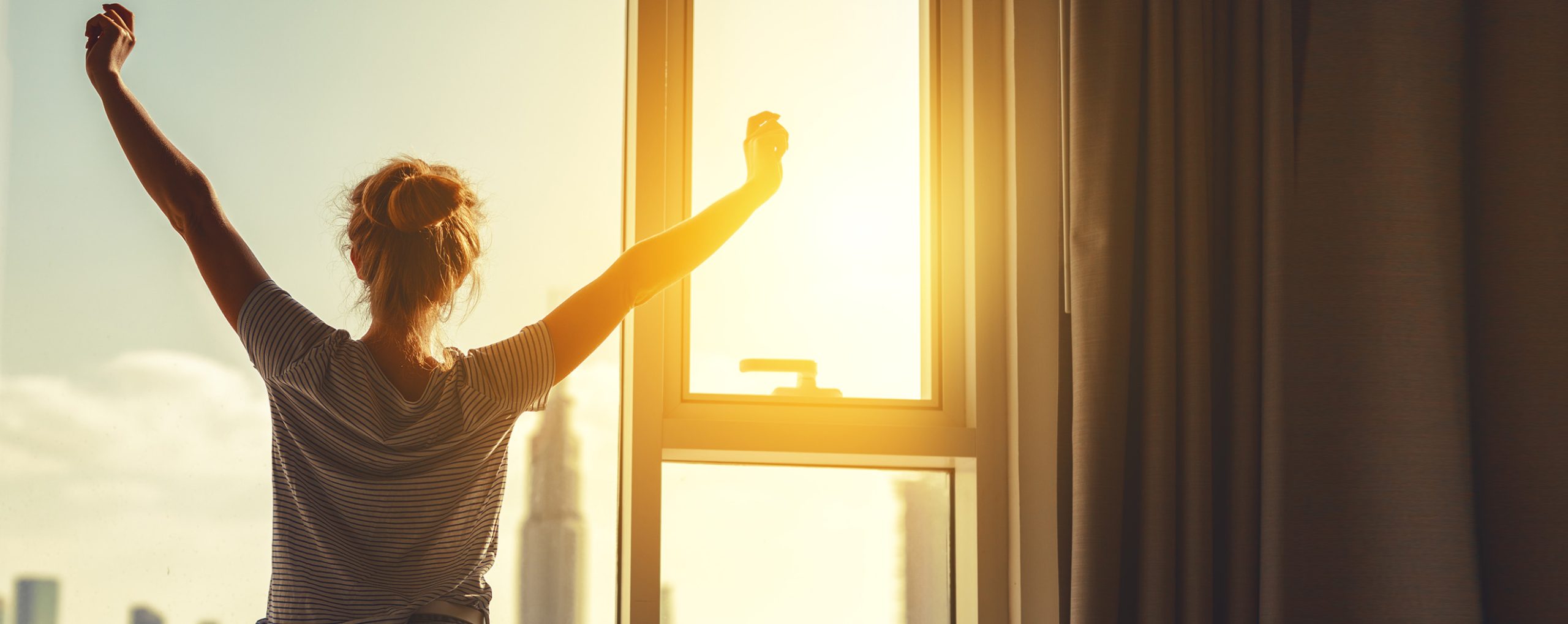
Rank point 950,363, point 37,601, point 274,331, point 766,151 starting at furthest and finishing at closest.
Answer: point 950,363, point 37,601, point 766,151, point 274,331

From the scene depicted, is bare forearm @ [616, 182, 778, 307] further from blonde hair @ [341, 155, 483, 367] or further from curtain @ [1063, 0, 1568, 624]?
curtain @ [1063, 0, 1568, 624]

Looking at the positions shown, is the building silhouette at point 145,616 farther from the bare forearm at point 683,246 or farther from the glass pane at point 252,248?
the bare forearm at point 683,246

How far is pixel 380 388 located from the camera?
1.01 meters

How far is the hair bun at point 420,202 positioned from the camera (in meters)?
1.02

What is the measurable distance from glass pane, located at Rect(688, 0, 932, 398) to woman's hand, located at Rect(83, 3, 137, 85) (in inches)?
31.7

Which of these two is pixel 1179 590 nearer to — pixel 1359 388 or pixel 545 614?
pixel 1359 388

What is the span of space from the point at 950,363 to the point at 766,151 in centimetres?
51

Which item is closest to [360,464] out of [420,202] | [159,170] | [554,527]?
[420,202]

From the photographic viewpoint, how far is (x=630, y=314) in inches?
58.4

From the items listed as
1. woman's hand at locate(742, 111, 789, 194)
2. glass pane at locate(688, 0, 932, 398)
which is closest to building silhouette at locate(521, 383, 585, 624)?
glass pane at locate(688, 0, 932, 398)

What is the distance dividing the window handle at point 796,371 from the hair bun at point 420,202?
0.63m

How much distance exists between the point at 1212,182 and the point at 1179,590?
59cm

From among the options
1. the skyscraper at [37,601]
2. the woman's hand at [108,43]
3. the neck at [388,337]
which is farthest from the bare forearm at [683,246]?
the skyscraper at [37,601]

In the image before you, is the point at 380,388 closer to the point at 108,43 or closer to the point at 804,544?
the point at 108,43
